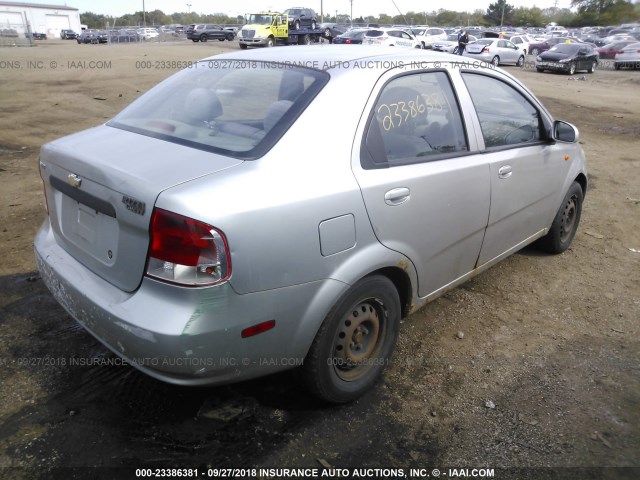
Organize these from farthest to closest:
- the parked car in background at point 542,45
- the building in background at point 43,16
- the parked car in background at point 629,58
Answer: the building in background at point 43,16, the parked car in background at point 542,45, the parked car in background at point 629,58

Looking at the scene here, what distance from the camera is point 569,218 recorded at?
475 cm

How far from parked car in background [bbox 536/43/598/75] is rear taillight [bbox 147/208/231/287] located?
1048 inches

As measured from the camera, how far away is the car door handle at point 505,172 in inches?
133

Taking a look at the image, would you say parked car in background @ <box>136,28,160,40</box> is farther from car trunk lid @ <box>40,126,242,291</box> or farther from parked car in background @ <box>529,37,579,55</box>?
car trunk lid @ <box>40,126,242,291</box>

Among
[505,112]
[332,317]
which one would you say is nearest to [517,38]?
[505,112]

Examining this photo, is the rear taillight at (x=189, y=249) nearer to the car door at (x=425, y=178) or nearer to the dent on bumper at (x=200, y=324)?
the dent on bumper at (x=200, y=324)

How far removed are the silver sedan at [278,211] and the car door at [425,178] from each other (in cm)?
1

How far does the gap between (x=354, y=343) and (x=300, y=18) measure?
35997 millimetres

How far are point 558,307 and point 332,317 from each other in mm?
2256

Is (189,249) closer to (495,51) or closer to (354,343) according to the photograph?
(354,343)

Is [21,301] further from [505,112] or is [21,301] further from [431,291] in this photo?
[505,112]

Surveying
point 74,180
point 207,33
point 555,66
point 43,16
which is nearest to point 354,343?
point 74,180

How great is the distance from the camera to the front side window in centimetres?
336

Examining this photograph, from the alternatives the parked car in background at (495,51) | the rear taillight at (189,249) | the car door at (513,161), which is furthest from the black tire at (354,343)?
the parked car in background at (495,51)
